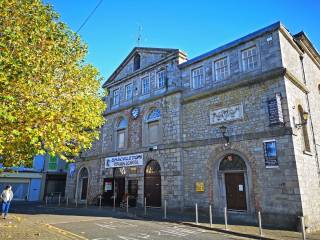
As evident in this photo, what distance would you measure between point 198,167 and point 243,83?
5703 mm

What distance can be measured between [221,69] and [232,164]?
6.03 metres

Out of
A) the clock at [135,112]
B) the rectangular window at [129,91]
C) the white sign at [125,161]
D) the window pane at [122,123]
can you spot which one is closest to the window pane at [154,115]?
the clock at [135,112]

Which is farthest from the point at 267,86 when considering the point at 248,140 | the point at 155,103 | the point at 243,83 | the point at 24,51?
the point at 24,51

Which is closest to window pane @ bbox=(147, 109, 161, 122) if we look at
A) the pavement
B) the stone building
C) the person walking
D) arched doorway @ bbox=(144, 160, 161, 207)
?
the stone building

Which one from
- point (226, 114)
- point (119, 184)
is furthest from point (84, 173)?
point (226, 114)

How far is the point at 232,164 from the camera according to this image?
1416 centimetres

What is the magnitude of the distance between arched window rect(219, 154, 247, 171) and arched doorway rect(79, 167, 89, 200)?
14.5 meters

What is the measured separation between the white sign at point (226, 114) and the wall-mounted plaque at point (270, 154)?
7.22 feet

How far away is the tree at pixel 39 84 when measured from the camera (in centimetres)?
698

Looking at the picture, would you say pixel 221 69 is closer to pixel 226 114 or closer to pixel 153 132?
pixel 226 114

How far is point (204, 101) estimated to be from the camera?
637 inches

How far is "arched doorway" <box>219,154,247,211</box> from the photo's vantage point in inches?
530

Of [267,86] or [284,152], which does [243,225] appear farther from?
[267,86]

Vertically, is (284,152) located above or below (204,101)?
below
